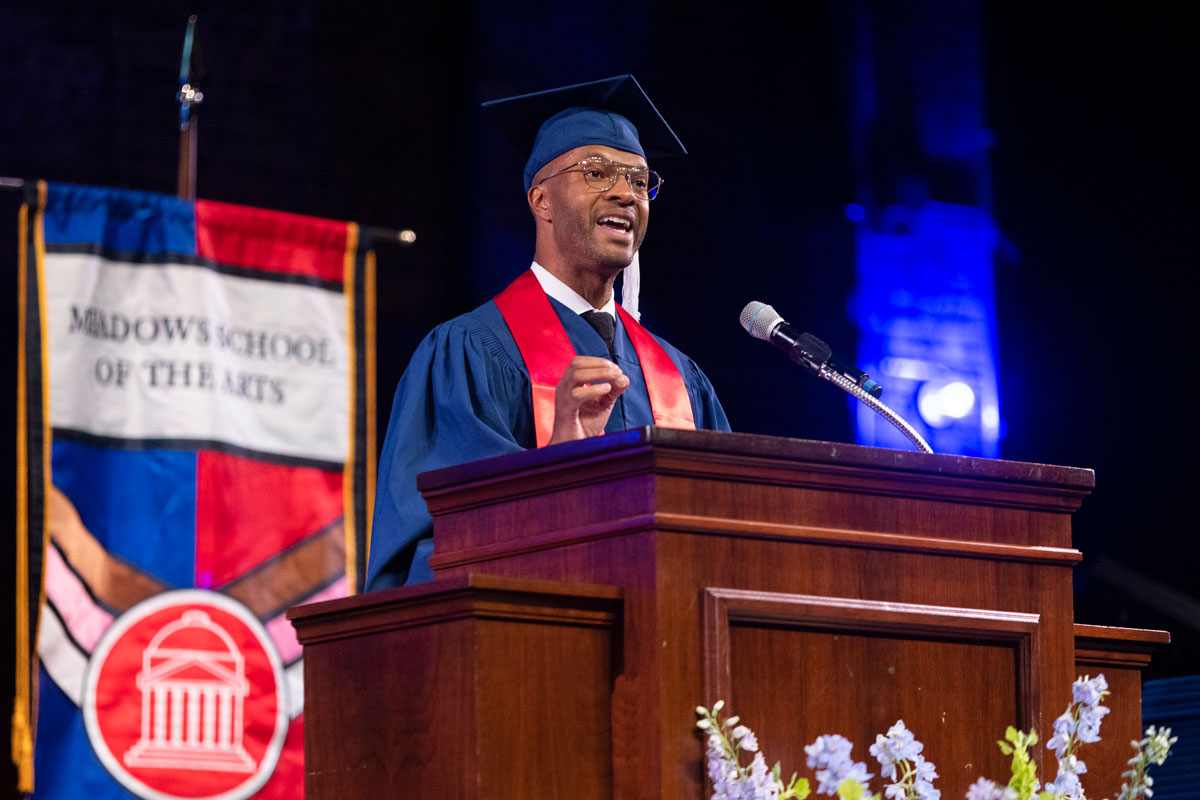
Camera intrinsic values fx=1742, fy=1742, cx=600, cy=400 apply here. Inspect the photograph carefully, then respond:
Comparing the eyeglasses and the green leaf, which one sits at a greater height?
the eyeglasses

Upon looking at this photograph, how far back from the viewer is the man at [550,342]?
2.44 meters

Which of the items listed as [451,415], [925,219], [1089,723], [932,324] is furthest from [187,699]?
[925,219]

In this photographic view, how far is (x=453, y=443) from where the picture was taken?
2482 mm

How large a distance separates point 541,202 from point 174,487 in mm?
1514

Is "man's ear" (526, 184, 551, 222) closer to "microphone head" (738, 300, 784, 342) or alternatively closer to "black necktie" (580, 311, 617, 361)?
"black necktie" (580, 311, 617, 361)

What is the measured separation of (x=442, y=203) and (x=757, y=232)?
1047mm

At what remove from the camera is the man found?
96.0 inches

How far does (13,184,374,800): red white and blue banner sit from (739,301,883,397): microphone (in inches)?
78.1

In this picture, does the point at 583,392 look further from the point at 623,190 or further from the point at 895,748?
the point at 623,190

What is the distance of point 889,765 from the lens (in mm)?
1757

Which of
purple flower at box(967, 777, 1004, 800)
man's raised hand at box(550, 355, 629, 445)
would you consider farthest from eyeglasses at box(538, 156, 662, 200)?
purple flower at box(967, 777, 1004, 800)

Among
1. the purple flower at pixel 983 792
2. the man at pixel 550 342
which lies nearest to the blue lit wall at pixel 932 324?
the man at pixel 550 342

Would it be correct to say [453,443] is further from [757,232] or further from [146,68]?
[757,232]

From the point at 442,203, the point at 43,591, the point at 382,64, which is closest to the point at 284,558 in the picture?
the point at 43,591
